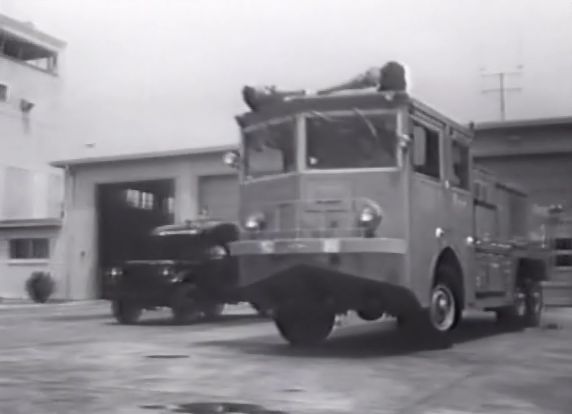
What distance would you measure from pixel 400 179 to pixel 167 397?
3.90m

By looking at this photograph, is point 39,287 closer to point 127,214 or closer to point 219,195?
point 127,214

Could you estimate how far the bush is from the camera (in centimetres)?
2977

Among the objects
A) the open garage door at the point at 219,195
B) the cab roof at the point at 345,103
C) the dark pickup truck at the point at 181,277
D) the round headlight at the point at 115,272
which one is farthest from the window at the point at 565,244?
the cab roof at the point at 345,103

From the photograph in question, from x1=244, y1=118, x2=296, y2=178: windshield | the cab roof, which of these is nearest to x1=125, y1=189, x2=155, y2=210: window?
x1=244, y1=118, x2=296, y2=178: windshield

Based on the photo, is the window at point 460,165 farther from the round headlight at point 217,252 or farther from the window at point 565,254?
the window at point 565,254

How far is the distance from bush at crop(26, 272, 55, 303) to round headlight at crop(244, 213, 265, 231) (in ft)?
71.4

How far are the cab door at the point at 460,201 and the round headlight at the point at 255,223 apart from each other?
239 cm

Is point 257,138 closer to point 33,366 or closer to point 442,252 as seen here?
point 442,252

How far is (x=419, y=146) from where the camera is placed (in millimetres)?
9750

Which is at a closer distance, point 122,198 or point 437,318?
point 437,318

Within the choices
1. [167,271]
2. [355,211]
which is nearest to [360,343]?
[355,211]

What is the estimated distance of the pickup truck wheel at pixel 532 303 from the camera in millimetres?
14141

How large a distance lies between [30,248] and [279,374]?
26318 millimetres

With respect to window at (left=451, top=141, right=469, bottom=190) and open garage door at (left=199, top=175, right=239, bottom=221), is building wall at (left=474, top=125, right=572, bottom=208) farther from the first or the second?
window at (left=451, top=141, right=469, bottom=190)
